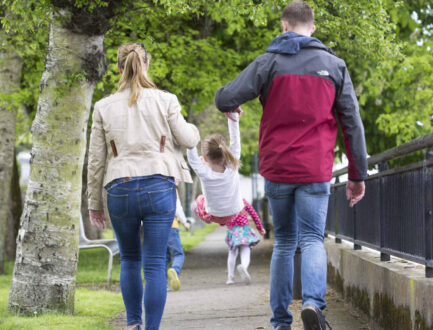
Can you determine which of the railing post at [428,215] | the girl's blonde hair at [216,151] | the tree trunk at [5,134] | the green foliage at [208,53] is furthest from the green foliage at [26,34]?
the railing post at [428,215]

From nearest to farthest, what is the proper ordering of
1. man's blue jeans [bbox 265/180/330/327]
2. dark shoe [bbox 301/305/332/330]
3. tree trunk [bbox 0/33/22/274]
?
dark shoe [bbox 301/305/332/330]
man's blue jeans [bbox 265/180/330/327]
tree trunk [bbox 0/33/22/274]

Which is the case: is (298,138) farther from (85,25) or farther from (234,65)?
(234,65)

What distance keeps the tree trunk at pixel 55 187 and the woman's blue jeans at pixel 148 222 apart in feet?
7.96

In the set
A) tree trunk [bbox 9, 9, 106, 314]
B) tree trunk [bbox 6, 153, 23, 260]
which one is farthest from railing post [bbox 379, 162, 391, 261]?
tree trunk [bbox 6, 153, 23, 260]

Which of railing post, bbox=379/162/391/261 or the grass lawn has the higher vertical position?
railing post, bbox=379/162/391/261

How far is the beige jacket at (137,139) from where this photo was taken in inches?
192

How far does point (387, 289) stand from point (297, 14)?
215cm

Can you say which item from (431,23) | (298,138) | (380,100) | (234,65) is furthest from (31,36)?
(431,23)

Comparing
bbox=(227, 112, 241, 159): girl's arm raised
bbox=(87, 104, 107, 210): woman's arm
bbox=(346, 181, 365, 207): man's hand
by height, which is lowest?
bbox=(346, 181, 365, 207): man's hand

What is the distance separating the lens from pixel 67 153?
7.36 meters

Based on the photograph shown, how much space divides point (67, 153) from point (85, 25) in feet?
4.14

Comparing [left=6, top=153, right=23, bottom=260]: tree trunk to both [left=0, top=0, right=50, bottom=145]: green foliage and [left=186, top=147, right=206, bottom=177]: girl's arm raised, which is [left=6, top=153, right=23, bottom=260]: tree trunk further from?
[left=186, top=147, right=206, bottom=177]: girl's arm raised

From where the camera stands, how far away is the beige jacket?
16.0ft

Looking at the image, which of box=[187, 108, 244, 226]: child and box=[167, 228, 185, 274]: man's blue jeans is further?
box=[167, 228, 185, 274]: man's blue jeans
